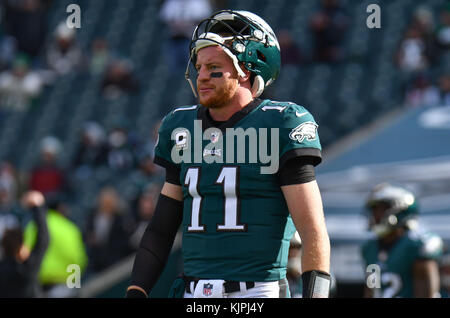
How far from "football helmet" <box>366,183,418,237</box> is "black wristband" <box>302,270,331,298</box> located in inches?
124

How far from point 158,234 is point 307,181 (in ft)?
2.01

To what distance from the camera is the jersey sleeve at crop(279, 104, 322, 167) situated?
3.04 m

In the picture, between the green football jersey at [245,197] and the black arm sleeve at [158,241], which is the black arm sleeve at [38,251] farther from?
the green football jersey at [245,197]

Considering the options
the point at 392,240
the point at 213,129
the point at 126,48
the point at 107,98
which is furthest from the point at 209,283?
the point at 126,48

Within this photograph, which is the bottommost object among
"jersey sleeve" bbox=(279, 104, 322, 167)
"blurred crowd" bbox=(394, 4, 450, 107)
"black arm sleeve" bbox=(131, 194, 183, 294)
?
"black arm sleeve" bbox=(131, 194, 183, 294)

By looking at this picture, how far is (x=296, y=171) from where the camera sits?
3.04 metres

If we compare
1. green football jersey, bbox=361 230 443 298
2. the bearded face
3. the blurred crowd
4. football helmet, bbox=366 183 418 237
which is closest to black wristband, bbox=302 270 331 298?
the bearded face

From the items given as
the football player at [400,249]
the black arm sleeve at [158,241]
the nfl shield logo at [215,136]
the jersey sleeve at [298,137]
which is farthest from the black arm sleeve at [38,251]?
the jersey sleeve at [298,137]

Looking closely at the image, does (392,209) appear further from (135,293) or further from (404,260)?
(135,293)

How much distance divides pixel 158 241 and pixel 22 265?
12.2ft

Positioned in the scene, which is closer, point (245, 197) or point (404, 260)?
point (245, 197)

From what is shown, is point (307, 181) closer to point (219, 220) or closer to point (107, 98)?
point (219, 220)

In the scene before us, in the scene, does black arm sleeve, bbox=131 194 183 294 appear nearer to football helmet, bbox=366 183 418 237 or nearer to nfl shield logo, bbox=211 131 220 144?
nfl shield logo, bbox=211 131 220 144

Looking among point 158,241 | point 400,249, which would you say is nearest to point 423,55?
point 400,249
